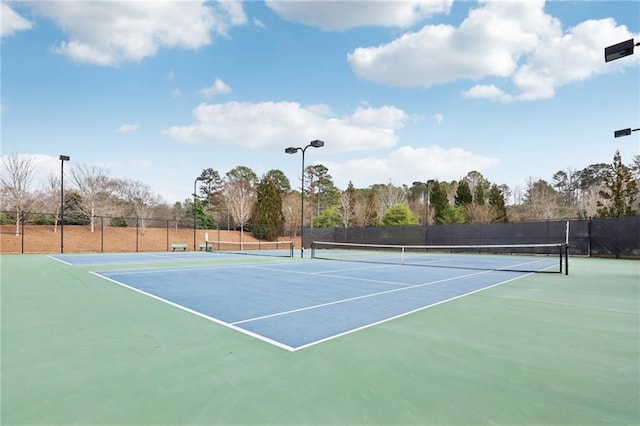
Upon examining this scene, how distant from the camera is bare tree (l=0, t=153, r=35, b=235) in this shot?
81.6 feet

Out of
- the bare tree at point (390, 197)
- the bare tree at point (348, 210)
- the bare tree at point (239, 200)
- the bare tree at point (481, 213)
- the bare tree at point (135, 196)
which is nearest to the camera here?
the bare tree at point (481, 213)

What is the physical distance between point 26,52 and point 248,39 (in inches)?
392

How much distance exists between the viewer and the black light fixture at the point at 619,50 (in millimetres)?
6117

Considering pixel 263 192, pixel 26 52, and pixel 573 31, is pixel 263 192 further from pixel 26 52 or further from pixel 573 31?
pixel 573 31

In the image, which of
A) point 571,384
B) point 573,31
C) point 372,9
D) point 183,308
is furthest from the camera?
point 573,31

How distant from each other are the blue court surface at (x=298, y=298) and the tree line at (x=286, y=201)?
16.9 metres

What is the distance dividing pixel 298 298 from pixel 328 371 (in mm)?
3199

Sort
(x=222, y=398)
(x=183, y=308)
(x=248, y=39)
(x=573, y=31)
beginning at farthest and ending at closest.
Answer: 1. (x=248, y=39)
2. (x=573, y=31)
3. (x=183, y=308)
4. (x=222, y=398)

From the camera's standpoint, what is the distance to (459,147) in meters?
34.1

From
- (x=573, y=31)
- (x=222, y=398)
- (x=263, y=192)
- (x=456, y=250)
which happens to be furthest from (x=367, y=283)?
(x=263, y=192)

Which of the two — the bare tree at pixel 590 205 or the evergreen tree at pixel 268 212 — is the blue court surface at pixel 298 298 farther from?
the bare tree at pixel 590 205

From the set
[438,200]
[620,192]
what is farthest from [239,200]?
[620,192]

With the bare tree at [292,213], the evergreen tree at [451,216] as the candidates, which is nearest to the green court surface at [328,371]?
the evergreen tree at [451,216]

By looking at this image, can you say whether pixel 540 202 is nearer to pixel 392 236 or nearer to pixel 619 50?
pixel 392 236
